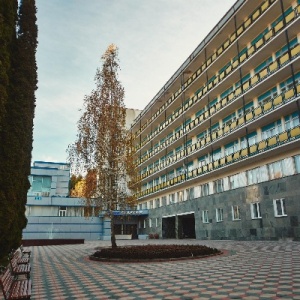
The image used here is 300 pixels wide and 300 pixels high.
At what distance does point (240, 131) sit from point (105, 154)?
15098 mm

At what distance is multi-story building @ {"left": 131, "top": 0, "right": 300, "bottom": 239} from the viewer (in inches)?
976

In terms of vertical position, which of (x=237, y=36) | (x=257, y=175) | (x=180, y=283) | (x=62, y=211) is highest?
(x=237, y=36)

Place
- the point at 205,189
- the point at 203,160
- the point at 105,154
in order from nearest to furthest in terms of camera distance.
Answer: the point at 105,154
the point at 205,189
the point at 203,160

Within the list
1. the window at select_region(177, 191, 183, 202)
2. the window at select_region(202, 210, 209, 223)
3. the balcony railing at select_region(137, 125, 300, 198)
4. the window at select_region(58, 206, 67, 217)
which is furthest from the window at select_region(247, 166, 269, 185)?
the window at select_region(58, 206, 67, 217)

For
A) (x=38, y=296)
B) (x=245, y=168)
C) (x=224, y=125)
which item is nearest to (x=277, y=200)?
(x=245, y=168)

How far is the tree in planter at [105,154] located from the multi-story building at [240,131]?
467 inches

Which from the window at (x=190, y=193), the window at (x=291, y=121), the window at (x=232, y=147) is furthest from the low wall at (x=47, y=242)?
the window at (x=291, y=121)

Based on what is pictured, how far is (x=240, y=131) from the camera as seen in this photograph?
3044cm

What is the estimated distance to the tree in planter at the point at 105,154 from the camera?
71.2 feet

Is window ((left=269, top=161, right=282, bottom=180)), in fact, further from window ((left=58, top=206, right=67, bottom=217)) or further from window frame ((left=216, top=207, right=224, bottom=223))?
window ((left=58, top=206, right=67, bottom=217))

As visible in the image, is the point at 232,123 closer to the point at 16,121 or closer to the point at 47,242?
the point at 16,121

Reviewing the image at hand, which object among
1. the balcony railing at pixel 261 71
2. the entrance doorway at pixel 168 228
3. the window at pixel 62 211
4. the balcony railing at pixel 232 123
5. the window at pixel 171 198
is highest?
the balcony railing at pixel 261 71

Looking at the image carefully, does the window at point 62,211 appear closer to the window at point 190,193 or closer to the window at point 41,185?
the window at point 41,185

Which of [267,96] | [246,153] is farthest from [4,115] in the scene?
[267,96]
